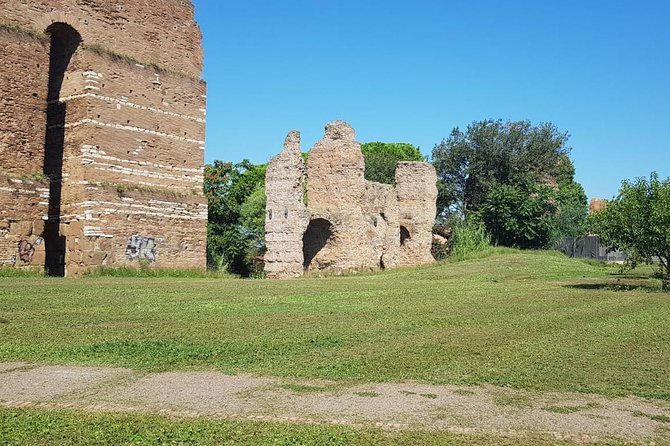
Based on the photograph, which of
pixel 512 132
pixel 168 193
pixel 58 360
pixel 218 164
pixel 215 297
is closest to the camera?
pixel 58 360

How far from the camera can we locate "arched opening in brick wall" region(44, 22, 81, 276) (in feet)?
77.0

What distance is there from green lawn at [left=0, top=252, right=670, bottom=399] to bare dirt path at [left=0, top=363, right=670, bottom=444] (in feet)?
1.35

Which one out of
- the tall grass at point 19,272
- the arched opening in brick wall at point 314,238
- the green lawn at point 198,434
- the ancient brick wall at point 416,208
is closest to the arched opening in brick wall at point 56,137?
the tall grass at point 19,272

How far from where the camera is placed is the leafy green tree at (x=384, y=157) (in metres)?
51.8

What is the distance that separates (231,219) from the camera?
113ft

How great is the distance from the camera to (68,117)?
2353 cm

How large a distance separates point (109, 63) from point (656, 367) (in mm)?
20607

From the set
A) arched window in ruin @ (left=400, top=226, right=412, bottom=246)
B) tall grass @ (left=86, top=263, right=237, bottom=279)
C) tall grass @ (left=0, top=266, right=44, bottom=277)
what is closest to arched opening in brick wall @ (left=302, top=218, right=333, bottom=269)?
tall grass @ (left=86, top=263, right=237, bottom=279)

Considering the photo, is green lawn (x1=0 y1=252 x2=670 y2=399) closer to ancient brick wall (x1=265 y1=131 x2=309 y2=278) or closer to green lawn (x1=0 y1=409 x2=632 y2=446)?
green lawn (x1=0 y1=409 x2=632 y2=446)

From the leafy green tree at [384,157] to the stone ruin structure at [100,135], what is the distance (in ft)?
86.0

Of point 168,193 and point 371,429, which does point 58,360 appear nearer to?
point 371,429

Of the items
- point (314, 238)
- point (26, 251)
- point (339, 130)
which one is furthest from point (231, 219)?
point (26, 251)

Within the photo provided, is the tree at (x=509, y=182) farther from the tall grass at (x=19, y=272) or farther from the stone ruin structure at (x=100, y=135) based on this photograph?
the tall grass at (x=19, y=272)

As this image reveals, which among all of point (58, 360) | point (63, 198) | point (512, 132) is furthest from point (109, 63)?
point (512, 132)
